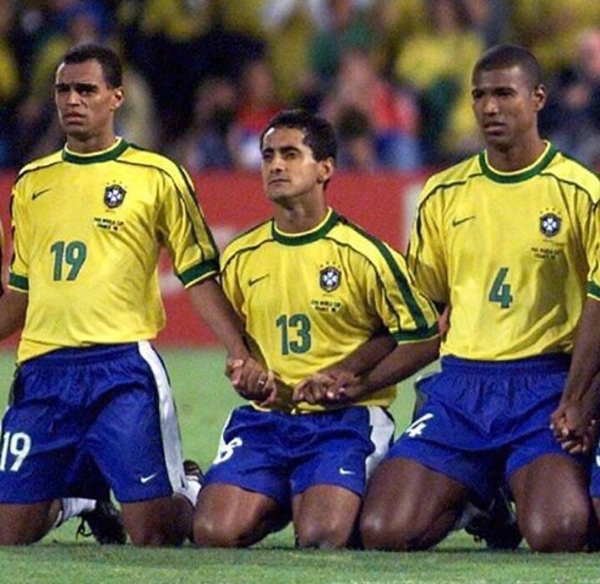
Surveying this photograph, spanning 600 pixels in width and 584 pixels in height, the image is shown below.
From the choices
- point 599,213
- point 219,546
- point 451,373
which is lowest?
point 219,546

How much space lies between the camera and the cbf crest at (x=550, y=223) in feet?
29.9

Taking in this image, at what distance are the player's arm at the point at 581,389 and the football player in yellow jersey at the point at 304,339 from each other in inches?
28.1

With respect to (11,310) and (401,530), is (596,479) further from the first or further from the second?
(11,310)

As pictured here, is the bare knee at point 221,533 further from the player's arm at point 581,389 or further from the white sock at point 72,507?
the player's arm at point 581,389

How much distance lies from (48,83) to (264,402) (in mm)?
10078

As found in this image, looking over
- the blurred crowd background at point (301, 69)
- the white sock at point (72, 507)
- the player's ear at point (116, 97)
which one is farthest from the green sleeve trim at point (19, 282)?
the blurred crowd background at point (301, 69)

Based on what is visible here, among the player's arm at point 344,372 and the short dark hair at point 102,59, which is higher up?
the short dark hair at point 102,59

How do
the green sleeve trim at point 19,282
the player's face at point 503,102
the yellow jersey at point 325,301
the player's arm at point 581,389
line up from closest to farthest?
the player's arm at point 581,389, the player's face at point 503,102, the yellow jersey at point 325,301, the green sleeve trim at point 19,282

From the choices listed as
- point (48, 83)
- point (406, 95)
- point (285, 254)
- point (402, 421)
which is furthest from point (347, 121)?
point (285, 254)

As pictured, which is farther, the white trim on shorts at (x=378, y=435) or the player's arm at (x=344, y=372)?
the white trim on shorts at (x=378, y=435)

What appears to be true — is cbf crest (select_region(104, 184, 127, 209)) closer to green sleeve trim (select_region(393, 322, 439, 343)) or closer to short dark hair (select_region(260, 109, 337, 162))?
short dark hair (select_region(260, 109, 337, 162))

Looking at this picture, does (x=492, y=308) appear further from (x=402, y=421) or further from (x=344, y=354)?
(x=402, y=421)

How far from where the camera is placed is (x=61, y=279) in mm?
9312

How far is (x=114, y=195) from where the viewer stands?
9.37 metres
